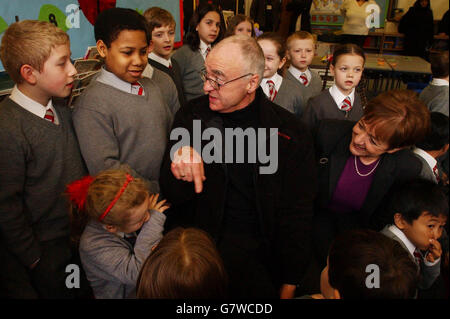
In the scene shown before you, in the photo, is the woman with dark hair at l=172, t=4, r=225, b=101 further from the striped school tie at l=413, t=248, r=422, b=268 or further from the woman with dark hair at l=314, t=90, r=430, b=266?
the striped school tie at l=413, t=248, r=422, b=268

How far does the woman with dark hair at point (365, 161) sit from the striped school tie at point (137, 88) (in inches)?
35.4

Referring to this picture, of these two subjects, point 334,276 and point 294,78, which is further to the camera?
point 294,78

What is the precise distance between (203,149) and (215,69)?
34cm

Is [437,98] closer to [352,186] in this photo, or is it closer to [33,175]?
[352,186]

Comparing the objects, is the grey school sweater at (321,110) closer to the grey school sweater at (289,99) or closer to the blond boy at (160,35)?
the grey school sweater at (289,99)

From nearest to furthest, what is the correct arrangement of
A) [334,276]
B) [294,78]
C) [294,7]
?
[334,276] → [294,78] → [294,7]

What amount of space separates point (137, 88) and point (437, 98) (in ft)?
4.53

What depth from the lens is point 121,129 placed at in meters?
1.32

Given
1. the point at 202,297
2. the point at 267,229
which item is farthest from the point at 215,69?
the point at 202,297

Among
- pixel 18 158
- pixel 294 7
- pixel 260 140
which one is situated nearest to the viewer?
pixel 18 158

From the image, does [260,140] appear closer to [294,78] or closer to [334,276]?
[334,276]

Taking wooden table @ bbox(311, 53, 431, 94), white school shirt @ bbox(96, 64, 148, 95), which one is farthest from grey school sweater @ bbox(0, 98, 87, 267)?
wooden table @ bbox(311, 53, 431, 94)

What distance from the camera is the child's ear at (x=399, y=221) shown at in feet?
4.35

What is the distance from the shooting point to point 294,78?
7.88 ft
